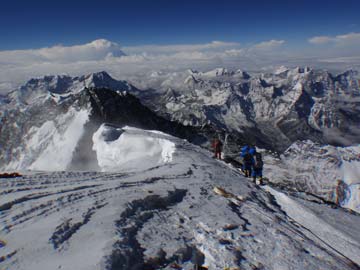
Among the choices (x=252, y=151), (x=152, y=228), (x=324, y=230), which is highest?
(x=152, y=228)

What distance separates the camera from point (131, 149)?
3672 cm

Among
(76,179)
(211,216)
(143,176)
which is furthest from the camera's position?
(143,176)

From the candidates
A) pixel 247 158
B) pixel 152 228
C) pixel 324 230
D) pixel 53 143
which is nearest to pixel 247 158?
pixel 247 158

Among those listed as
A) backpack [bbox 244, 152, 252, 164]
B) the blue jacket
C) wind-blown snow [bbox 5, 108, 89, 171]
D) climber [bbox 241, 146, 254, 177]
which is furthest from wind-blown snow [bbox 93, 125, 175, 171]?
wind-blown snow [bbox 5, 108, 89, 171]

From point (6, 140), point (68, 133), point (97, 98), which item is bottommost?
point (6, 140)

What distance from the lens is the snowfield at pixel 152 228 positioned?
27.5ft

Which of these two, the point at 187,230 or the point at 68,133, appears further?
the point at 68,133

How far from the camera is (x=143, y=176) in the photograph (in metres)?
18.8

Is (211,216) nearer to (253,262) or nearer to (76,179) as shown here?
(253,262)

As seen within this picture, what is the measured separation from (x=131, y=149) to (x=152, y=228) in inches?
1046

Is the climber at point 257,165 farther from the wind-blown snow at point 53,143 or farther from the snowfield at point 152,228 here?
the wind-blown snow at point 53,143

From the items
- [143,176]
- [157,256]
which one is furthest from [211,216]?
[143,176]

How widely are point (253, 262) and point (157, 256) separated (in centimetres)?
338

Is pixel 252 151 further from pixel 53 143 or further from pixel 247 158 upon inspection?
pixel 53 143
